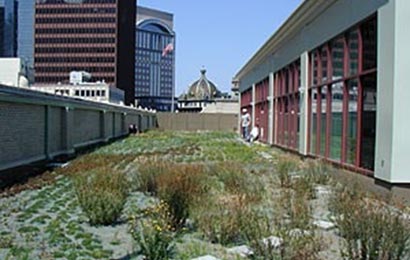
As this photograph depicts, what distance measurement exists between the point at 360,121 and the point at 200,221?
656 cm

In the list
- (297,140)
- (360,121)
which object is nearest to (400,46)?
(360,121)

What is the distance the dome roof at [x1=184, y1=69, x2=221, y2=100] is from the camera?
101m

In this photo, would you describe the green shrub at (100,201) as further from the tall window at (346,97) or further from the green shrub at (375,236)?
the tall window at (346,97)

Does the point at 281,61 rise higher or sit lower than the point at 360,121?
higher

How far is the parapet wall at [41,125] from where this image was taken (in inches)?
594

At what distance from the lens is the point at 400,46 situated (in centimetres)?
1025

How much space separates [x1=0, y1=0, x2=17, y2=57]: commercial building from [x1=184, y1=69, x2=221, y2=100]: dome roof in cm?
3511

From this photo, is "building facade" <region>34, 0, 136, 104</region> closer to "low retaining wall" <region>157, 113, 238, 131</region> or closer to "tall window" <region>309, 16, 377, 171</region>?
"low retaining wall" <region>157, 113, 238, 131</region>

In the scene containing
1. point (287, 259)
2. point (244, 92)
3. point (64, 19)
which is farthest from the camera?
point (64, 19)

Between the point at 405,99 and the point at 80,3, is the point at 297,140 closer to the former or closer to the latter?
the point at 405,99

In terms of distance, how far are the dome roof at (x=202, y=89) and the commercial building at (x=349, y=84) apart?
2962 inches

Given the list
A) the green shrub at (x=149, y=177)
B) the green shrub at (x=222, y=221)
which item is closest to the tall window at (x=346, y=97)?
the green shrub at (x=149, y=177)

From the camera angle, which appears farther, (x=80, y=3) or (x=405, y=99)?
(x=80, y=3)

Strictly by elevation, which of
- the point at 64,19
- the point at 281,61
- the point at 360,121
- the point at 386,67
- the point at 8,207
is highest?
the point at 64,19
